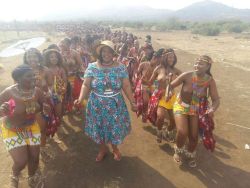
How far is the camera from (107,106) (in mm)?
4648

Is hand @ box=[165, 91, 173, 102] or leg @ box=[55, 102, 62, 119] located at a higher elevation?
hand @ box=[165, 91, 173, 102]

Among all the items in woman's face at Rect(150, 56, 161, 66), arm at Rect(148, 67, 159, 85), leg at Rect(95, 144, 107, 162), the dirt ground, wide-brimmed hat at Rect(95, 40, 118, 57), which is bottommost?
the dirt ground

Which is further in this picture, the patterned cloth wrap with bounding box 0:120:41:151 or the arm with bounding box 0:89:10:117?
the patterned cloth wrap with bounding box 0:120:41:151

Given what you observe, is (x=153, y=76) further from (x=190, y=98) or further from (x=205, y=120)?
(x=205, y=120)

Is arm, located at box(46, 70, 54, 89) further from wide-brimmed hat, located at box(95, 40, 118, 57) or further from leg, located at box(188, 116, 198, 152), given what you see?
leg, located at box(188, 116, 198, 152)

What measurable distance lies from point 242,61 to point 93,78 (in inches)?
504

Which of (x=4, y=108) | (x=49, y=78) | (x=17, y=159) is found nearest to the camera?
(x=4, y=108)

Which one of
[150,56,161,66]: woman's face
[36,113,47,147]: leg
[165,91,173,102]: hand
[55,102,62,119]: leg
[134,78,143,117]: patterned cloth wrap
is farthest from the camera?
[134,78,143,117]: patterned cloth wrap

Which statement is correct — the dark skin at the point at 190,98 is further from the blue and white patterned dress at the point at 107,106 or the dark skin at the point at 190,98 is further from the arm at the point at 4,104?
the arm at the point at 4,104

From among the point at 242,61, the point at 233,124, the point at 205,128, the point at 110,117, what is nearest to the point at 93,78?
the point at 110,117

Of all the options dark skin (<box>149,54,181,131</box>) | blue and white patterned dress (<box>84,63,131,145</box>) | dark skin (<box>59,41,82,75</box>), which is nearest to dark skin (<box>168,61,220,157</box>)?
dark skin (<box>149,54,181,131</box>)

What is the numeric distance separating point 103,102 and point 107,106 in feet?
0.29

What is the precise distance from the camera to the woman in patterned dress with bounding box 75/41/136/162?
4.55 meters

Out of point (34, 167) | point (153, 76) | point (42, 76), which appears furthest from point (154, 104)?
point (34, 167)
